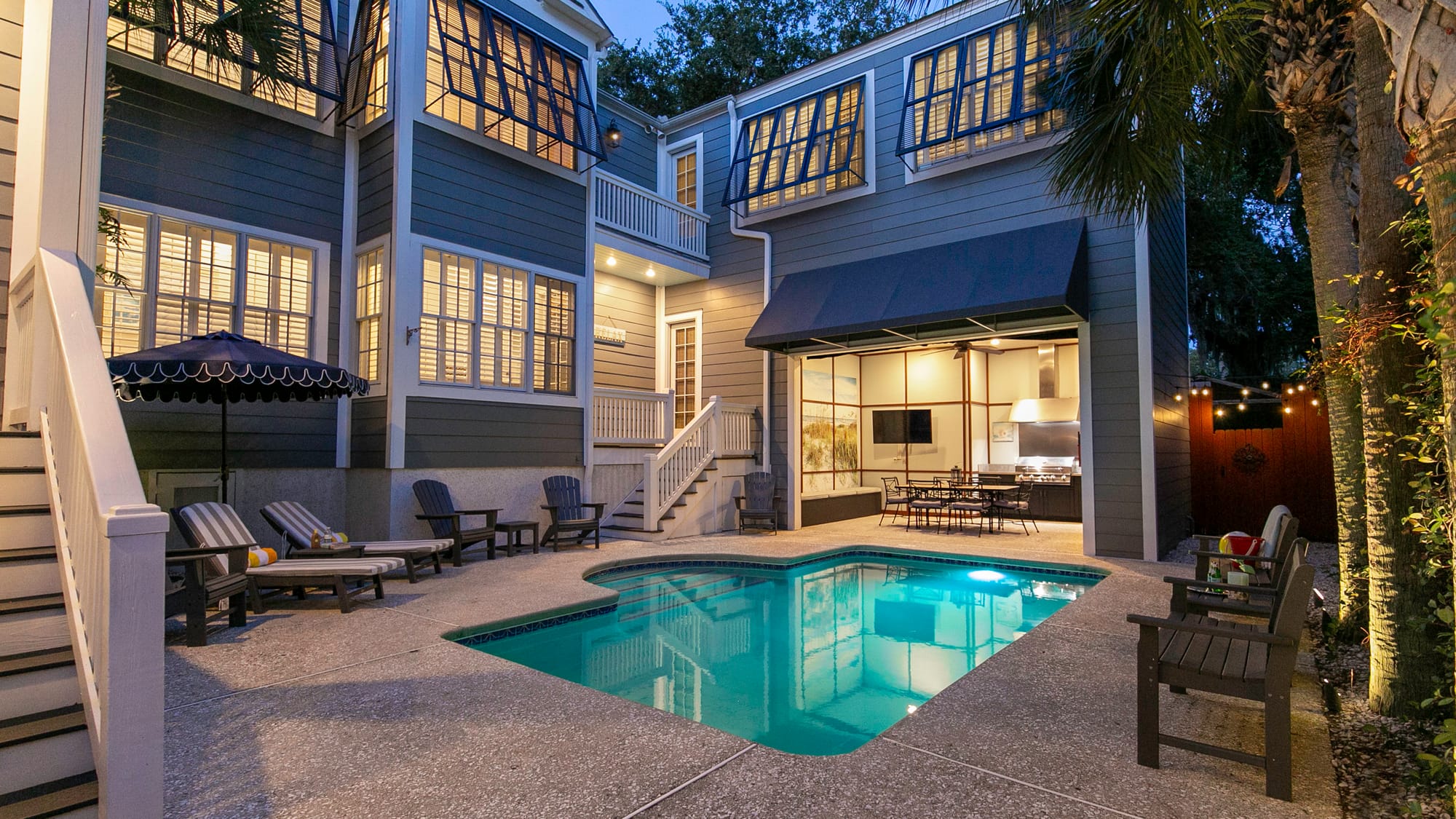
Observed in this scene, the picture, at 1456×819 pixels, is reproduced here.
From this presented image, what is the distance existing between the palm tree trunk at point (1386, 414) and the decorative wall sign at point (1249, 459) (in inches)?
327

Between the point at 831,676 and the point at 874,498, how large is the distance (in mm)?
9633

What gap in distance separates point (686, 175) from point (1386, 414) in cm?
1125

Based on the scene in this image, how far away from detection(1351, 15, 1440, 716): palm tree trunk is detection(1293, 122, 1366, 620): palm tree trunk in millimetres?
575

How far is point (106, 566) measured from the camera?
1954 mm

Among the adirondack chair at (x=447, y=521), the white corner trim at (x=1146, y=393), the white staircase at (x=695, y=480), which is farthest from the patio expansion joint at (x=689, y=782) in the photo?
the white corner trim at (x=1146, y=393)

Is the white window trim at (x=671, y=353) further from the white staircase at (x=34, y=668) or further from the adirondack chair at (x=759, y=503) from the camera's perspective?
the white staircase at (x=34, y=668)

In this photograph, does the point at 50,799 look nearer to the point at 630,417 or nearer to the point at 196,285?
the point at 196,285

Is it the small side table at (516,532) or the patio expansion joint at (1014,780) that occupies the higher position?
the small side table at (516,532)

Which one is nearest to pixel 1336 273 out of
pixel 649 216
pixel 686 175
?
pixel 649 216

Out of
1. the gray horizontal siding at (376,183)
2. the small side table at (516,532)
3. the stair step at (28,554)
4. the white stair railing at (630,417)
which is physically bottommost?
the small side table at (516,532)

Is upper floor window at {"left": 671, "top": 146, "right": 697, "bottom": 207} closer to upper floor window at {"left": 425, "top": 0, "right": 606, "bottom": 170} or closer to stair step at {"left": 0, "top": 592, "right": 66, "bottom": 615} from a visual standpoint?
upper floor window at {"left": 425, "top": 0, "right": 606, "bottom": 170}

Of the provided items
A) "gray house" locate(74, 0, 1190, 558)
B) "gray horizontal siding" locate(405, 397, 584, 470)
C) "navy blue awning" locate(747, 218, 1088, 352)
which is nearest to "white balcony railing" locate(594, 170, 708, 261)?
"gray house" locate(74, 0, 1190, 558)

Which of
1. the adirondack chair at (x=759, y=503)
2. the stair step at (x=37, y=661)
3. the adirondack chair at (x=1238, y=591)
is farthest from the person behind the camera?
the adirondack chair at (x=759, y=503)

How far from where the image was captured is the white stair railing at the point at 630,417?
10.4 metres
